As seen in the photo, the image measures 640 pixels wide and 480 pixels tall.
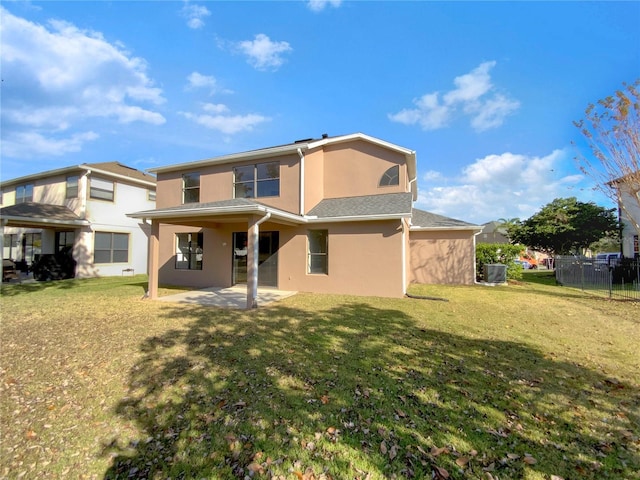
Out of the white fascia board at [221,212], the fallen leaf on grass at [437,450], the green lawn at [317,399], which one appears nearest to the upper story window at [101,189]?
the white fascia board at [221,212]

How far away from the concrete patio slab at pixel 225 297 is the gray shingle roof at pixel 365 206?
345 centimetres

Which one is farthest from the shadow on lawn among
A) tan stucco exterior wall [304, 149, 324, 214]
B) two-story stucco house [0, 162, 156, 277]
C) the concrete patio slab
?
two-story stucco house [0, 162, 156, 277]

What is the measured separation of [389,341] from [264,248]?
25.3ft

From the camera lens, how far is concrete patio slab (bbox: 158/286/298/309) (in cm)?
882

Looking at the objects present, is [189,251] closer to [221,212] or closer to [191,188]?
[191,188]

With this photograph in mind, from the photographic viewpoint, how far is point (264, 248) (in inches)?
474

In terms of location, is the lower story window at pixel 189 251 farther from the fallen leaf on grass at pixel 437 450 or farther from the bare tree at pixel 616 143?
the bare tree at pixel 616 143

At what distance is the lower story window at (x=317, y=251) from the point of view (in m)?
11.2

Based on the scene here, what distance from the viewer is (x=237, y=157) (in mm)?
11891

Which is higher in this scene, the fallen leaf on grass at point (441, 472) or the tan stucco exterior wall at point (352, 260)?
the tan stucco exterior wall at point (352, 260)

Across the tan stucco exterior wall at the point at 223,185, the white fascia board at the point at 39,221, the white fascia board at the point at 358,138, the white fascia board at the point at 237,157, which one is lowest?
the white fascia board at the point at 39,221

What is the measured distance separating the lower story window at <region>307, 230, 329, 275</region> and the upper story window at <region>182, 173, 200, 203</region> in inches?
232

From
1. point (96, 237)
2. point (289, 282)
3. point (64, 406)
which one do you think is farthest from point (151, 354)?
point (96, 237)

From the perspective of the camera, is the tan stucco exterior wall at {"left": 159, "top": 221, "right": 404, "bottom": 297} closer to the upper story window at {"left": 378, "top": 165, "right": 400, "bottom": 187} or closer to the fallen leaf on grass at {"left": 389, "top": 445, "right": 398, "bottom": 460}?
the upper story window at {"left": 378, "top": 165, "right": 400, "bottom": 187}
